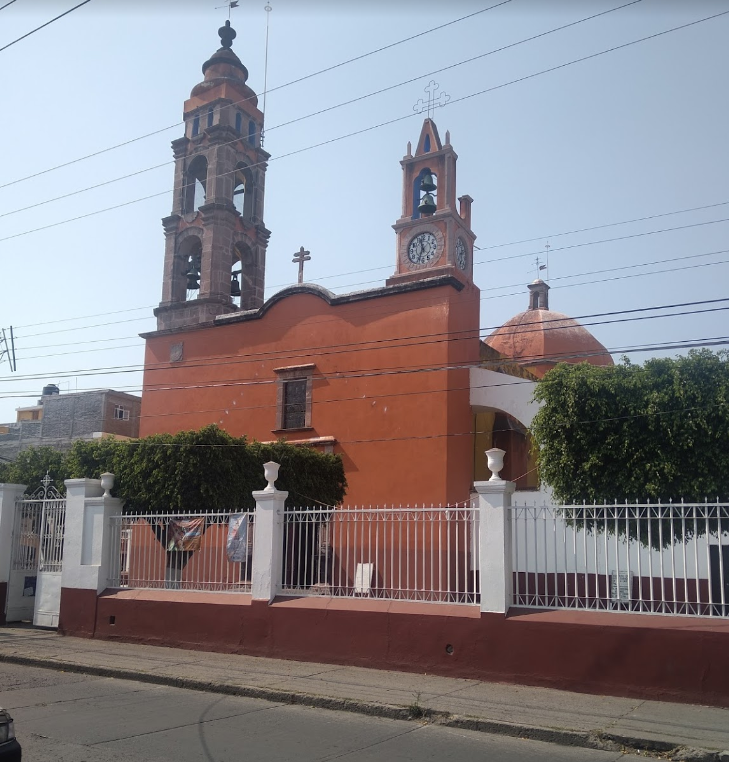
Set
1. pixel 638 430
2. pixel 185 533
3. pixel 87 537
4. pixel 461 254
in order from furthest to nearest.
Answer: pixel 461 254 < pixel 638 430 < pixel 87 537 < pixel 185 533

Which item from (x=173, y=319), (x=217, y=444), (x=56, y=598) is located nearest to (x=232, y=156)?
(x=173, y=319)

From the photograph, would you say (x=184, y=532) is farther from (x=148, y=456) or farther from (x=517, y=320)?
(x=517, y=320)

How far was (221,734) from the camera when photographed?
6.71 metres

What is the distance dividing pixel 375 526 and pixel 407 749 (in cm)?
451

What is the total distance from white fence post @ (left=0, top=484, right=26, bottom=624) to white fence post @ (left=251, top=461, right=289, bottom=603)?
6.03 meters

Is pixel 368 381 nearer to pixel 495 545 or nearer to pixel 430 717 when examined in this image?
pixel 495 545

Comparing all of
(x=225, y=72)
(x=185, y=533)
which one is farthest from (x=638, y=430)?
(x=225, y=72)

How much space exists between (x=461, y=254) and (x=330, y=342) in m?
5.21

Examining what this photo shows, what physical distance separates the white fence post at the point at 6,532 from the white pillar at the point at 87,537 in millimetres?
2003

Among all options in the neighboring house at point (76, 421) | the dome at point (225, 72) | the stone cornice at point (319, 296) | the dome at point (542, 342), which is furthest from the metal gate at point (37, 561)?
the neighboring house at point (76, 421)

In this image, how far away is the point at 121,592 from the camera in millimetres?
12359

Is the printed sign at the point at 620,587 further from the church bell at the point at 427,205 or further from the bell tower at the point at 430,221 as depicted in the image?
the church bell at the point at 427,205

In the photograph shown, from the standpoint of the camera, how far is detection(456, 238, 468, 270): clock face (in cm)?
2464

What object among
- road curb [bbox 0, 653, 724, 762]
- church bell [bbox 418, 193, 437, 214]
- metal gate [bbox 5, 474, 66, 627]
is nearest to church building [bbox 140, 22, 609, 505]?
church bell [bbox 418, 193, 437, 214]
